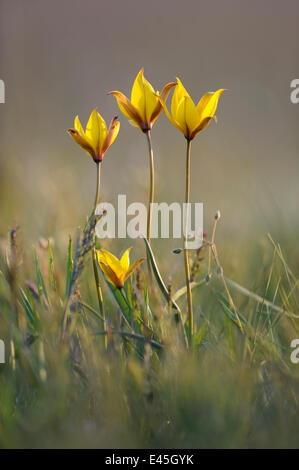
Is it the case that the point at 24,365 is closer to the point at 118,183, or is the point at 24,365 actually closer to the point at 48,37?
the point at 118,183

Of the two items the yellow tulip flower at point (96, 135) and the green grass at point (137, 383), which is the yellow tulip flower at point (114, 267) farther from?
the yellow tulip flower at point (96, 135)

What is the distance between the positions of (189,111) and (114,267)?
0.97ft

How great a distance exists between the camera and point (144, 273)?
1.32 metres

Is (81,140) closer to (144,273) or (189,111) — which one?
(189,111)

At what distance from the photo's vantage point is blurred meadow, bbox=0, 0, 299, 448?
0.68 meters

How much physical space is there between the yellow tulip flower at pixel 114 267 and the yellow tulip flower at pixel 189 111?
235mm

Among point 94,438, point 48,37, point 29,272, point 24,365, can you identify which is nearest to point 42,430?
point 94,438

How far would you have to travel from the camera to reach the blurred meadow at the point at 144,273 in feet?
2.22

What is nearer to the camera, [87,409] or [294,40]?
[87,409]

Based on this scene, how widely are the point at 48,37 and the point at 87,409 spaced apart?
494cm

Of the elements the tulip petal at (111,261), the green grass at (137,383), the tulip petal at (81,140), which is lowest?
the green grass at (137,383)

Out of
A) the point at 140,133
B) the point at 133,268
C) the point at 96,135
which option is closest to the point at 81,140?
the point at 96,135

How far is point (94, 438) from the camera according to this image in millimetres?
616

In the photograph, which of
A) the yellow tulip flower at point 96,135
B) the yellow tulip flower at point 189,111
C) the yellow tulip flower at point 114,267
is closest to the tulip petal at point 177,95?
the yellow tulip flower at point 189,111
